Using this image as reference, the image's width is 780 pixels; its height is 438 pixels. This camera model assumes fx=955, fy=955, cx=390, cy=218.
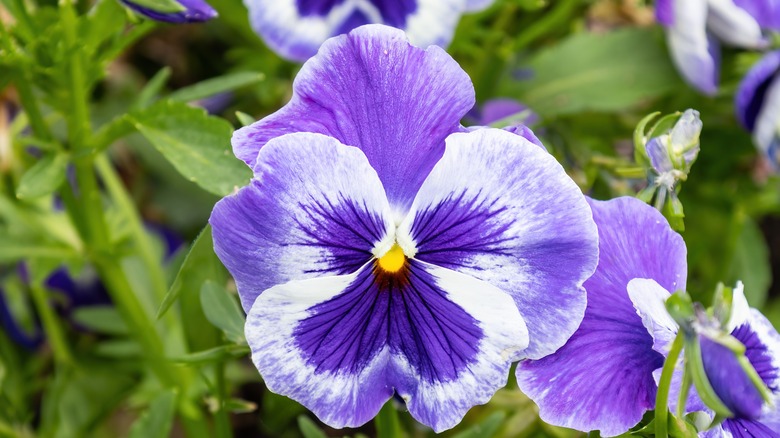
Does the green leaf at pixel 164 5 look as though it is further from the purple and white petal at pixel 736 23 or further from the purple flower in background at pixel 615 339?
the purple and white petal at pixel 736 23

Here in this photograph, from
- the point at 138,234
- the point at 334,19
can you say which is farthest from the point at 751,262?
the point at 138,234

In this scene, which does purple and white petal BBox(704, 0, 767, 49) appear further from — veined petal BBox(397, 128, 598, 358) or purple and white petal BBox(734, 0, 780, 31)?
veined petal BBox(397, 128, 598, 358)

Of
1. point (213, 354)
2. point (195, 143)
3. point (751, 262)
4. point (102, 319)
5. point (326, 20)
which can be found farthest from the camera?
point (751, 262)

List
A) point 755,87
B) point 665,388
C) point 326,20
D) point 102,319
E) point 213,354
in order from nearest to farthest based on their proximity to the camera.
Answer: point 665,388 < point 213,354 < point 326,20 < point 755,87 < point 102,319

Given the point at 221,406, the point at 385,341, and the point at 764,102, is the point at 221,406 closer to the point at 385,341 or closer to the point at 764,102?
the point at 385,341

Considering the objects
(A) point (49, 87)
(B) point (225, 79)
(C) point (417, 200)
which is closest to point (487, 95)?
(B) point (225, 79)

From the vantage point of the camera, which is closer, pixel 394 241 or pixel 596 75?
pixel 394 241

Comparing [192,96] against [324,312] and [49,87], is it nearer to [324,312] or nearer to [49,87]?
[49,87]
